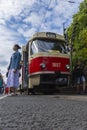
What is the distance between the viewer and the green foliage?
1478 inches

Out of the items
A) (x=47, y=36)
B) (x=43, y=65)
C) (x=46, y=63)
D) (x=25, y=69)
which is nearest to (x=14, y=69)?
(x=43, y=65)

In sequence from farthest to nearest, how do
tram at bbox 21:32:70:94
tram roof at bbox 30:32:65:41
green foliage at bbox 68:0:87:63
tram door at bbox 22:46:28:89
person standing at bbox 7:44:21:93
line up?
green foliage at bbox 68:0:87:63, tram door at bbox 22:46:28:89, tram roof at bbox 30:32:65:41, tram at bbox 21:32:70:94, person standing at bbox 7:44:21:93

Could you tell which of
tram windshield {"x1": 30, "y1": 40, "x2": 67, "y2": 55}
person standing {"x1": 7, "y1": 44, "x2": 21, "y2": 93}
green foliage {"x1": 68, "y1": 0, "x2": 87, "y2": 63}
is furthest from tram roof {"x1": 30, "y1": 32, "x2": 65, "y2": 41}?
green foliage {"x1": 68, "y1": 0, "x2": 87, "y2": 63}

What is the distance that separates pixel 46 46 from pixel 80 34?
1944 centimetres

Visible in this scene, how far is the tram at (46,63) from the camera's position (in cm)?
1875

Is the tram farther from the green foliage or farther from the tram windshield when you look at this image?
the green foliage

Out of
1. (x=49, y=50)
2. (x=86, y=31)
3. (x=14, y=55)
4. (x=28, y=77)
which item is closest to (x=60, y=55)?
(x=49, y=50)

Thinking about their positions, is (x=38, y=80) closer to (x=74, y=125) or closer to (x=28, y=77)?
(x=28, y=77)

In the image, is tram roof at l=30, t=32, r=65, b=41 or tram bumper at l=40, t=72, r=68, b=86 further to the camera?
tram roof at l=30, t=32, r=65, b=41

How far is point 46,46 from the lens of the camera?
19.6 meters

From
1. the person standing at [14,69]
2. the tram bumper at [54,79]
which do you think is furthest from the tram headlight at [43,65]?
the person standing at [14,69]

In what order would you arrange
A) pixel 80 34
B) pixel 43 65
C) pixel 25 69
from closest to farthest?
pixel 43 65 < pixel 25 69 < pixel 80 34

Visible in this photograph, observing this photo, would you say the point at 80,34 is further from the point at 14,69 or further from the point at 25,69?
the point at 14,69

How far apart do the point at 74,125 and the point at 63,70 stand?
14.1 metres
